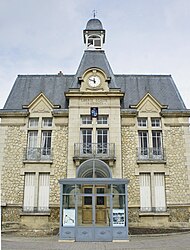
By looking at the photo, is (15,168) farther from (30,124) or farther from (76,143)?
(76,143)

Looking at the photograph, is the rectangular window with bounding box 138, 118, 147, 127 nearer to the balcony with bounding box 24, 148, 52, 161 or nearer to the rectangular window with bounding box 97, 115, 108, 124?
the rectangular window with bounding box 97, 115, 108, 124

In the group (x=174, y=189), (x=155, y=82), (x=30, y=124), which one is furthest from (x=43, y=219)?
(x=155, y=82)

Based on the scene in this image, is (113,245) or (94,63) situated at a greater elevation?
(94,63)

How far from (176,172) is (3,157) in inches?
424

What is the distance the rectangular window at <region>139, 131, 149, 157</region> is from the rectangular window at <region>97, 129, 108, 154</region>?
2219 mm

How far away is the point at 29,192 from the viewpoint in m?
16.1

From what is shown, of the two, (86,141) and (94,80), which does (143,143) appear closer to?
(86,141)

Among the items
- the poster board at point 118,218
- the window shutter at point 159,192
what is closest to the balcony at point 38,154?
the poster board at point 118,218

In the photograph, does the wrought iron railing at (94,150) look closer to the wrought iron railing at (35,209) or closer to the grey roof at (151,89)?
the grey roof at (151,89)

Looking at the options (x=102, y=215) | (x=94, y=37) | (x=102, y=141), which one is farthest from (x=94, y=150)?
(x=94, y=37)

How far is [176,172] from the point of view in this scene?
16.2 meters

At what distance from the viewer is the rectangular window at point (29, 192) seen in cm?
1580

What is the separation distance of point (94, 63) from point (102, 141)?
19.8ft

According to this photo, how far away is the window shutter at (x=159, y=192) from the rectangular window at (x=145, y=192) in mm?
416
